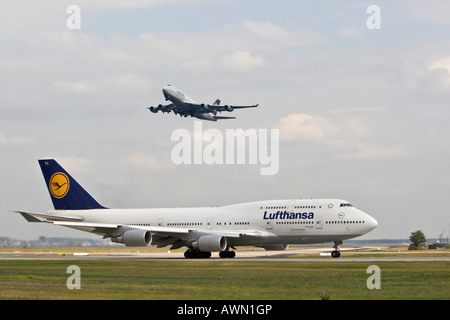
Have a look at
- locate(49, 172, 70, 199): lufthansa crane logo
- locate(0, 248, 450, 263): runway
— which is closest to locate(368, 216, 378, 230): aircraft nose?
locate(0, 248, 450, 263): runway

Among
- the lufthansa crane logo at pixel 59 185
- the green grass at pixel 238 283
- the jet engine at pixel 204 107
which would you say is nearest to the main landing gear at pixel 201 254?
the lufthansa crane logo at pixel 59 185

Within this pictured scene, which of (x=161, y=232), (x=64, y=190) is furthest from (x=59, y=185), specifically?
(x=161, y=232)

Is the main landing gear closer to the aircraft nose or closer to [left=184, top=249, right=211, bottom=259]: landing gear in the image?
[left=184, top=249, right=211, bottom=259]: landing gear

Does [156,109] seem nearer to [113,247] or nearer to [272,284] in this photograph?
[113,247]

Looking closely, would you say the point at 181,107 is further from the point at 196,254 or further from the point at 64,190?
the point at 196,254

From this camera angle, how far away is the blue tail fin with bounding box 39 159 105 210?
7206 cm

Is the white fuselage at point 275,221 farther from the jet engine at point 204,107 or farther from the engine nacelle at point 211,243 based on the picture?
the jet engine at point 204,107

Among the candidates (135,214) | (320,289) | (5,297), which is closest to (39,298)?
(5,297)

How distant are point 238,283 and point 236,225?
104ft

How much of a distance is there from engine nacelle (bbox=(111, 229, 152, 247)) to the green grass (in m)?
19.1

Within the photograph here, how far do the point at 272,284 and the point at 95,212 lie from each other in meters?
43.2

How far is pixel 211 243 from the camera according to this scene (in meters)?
59.6

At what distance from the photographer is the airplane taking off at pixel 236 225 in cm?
5925
